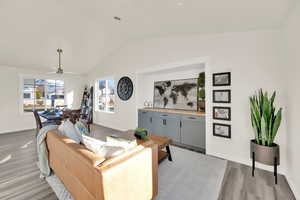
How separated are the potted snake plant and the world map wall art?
157 centimetres

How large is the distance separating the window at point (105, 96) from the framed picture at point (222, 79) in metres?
4.00

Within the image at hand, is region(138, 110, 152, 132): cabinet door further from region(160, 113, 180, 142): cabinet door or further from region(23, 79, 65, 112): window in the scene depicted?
region(23, 79, 65, 112): window

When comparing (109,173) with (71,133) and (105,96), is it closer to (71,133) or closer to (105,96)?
(71,133)

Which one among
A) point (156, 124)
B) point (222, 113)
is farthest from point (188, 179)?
point (156, 124)

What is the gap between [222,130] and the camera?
9.11ft

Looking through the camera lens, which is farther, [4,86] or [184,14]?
[4,86]

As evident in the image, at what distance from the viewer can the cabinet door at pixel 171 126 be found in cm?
344

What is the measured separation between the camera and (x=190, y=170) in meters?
2.34

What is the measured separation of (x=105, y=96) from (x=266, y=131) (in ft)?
18.2

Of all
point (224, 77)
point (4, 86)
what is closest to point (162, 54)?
point (224, 77)

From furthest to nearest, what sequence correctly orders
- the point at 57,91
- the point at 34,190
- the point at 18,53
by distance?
the point at 57,91
the point at 18,53
the point at 34,190

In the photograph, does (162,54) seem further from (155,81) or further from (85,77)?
(85,77)

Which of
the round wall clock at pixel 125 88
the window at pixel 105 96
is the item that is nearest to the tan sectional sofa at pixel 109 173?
the round wall clock at pixel 125 88

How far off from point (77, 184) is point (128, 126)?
3.27m
